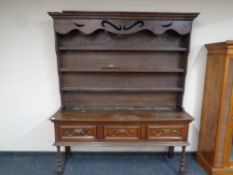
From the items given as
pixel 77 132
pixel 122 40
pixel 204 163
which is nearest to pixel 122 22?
pixel 122 40

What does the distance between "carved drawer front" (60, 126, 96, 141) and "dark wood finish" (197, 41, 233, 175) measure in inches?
60.8

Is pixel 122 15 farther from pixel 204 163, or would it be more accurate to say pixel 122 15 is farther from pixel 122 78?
pixel 204 163

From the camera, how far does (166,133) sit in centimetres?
202

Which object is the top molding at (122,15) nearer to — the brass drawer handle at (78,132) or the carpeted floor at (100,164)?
the brass drawer handle at (78,132)

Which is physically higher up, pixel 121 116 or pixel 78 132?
pixel 121 116

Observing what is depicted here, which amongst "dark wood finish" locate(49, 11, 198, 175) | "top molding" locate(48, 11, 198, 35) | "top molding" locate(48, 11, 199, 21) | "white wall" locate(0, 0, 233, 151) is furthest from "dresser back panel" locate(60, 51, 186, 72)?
"top molding" locate(48, 11, 199, 21)

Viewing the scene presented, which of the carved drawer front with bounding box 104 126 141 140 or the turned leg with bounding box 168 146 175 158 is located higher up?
the carved drawer front with bounding box 104 126 141 140

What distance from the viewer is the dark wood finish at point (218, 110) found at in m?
1.97

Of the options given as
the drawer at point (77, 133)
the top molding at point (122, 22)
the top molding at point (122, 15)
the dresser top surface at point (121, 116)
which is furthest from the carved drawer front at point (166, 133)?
the top molding at point (122, 15)

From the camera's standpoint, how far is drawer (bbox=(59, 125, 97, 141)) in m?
1.99

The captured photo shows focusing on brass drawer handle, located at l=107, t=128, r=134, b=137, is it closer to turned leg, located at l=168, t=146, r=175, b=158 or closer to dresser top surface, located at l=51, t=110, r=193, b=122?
dresser top surface, located at l=51, t=110, r=193, b=122

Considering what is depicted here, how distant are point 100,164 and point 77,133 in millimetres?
717

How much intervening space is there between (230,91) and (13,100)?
2.91m

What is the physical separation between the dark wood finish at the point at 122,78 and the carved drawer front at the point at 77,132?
0.01m
